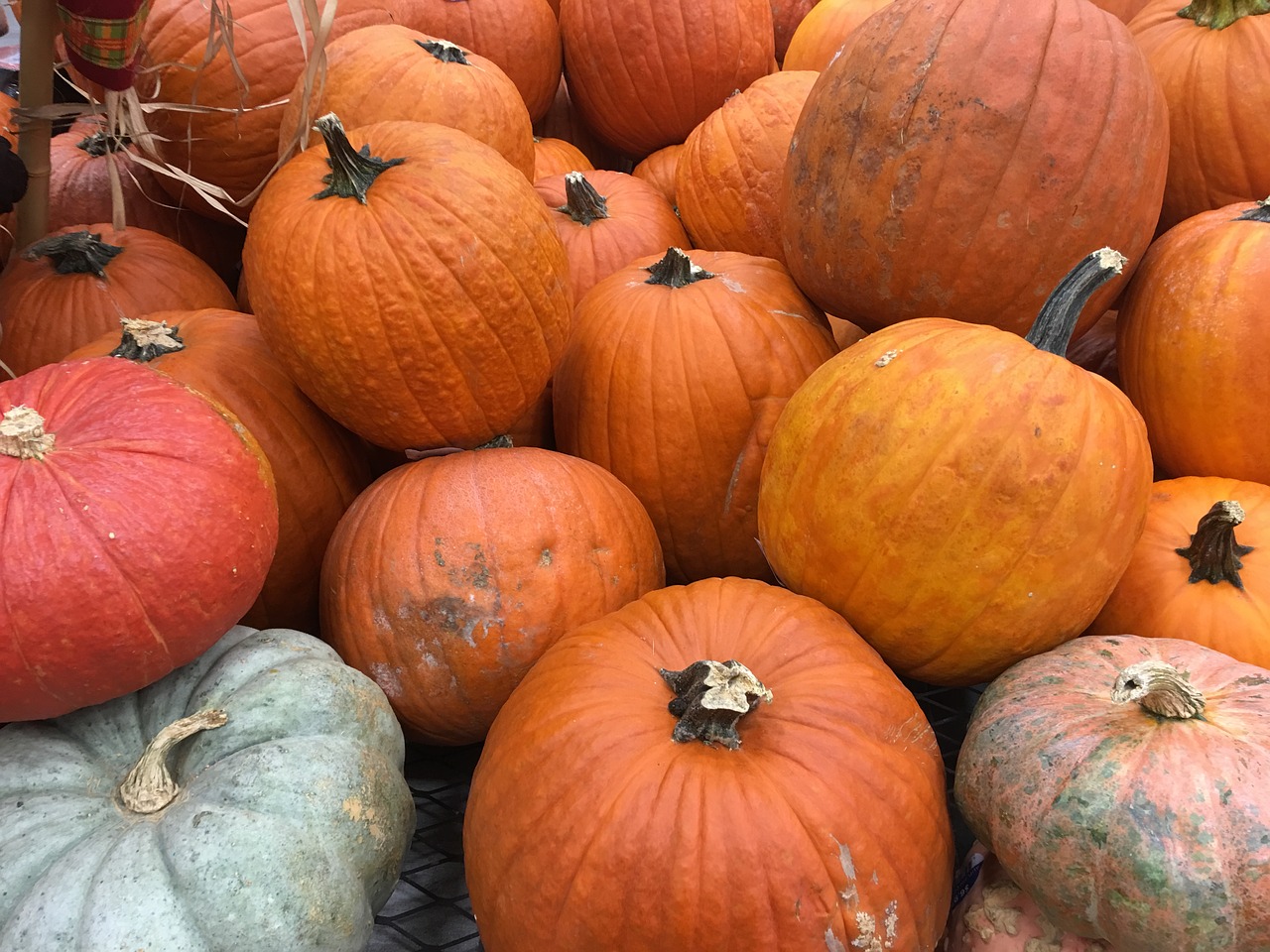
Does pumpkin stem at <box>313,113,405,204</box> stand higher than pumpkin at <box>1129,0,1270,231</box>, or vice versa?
pumpkin at <box>1129,0,1270,231</box>

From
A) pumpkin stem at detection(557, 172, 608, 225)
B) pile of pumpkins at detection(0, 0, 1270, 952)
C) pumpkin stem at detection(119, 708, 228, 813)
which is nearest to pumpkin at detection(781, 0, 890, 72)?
pile of pumpkins at detection(0, 0, 1270, 952)

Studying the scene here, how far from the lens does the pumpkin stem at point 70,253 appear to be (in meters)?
2.44

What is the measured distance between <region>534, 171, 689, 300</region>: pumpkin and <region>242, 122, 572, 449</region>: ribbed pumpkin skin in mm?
750

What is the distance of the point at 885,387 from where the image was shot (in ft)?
5.52

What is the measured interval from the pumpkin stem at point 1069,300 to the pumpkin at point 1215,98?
888 millimetres

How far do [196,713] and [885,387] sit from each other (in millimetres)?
1272

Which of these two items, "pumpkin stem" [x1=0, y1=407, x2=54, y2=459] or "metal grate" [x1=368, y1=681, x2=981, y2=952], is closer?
"pumpkin stem" [x1=0, y1=407, x2=54, y2=459]

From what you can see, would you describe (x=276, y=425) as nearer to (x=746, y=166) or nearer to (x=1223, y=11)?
(x=746, y=166)

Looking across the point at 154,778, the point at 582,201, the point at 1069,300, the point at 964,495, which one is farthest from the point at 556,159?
the point at 154,778

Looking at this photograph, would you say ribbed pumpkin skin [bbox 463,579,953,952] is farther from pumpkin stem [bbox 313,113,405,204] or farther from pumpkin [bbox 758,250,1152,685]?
pumpkin stem [bbox 313,113,405,204]

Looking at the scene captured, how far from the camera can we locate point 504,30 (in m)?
3.28

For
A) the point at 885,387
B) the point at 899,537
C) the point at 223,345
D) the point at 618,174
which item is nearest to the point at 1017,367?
the point at 885,387

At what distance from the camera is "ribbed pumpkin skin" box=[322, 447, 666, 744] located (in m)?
1.87

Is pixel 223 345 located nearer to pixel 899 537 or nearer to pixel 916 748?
pixel 899 537
